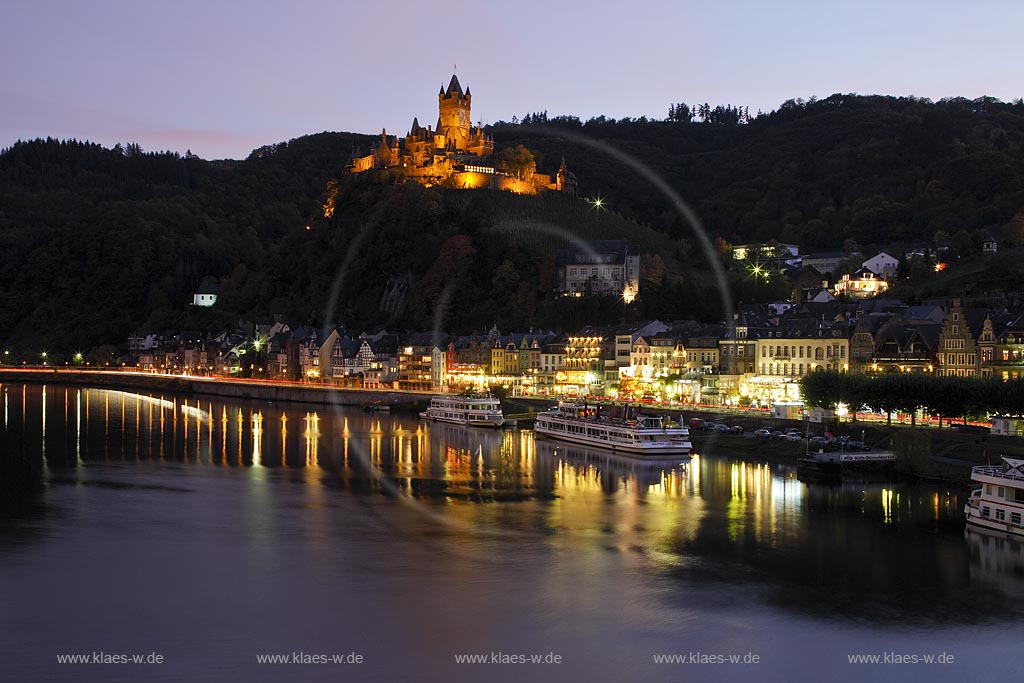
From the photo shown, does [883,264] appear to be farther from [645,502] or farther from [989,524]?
[989,524]

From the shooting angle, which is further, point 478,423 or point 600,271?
point 600,271

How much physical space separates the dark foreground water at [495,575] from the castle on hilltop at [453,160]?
212ft

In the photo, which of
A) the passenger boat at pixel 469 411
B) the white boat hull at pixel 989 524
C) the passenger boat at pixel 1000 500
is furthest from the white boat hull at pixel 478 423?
the passenger boat at pixel 1000 500

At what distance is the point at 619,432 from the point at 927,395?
12042 millimetres

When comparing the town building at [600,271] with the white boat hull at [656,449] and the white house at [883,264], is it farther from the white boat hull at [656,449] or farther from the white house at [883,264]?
the white boat hull at [656,449]

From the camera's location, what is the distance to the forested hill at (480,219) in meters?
89.5

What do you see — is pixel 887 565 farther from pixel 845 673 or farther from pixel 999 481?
pixel 845 673

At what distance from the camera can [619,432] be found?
45312 mm

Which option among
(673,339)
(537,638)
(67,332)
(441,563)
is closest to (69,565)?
(441,563)

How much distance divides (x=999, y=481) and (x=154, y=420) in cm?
4694

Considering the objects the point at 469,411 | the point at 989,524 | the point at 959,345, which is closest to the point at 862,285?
the point at 959,345

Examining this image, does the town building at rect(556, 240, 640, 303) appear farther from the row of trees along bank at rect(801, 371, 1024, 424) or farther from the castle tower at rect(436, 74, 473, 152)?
the row of trees along bank at rect(801, 371, 1024, 424)

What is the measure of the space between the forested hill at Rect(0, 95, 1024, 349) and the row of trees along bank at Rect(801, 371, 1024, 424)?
32.3 metres

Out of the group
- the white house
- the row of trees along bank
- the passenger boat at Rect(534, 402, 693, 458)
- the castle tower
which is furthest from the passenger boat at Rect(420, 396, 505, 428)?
the castle tower
